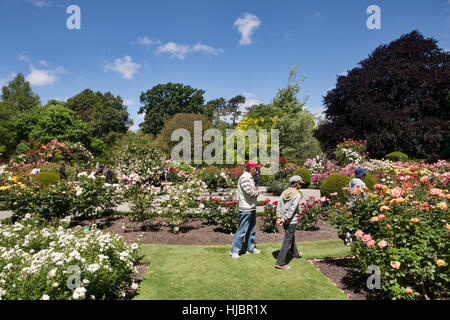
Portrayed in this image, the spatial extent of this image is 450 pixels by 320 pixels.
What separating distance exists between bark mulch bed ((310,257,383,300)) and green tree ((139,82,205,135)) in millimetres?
39496

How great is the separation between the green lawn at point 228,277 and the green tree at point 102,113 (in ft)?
117

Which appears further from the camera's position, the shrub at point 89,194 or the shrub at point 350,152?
the shrub at point 350,152

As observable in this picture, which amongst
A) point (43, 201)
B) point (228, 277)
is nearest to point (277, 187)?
point (228, 277)

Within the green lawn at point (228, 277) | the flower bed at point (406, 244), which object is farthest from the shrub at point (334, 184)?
the flower bed at point (406, 244)

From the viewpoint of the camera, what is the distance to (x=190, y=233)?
6523mm

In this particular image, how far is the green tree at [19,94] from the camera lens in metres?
36.0

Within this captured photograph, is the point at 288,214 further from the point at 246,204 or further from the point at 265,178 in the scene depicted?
the point at 265,178

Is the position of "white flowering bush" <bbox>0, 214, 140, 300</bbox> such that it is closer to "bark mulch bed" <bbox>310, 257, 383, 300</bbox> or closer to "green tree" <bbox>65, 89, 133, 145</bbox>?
"bark mulch bed" <bbox>310, 257, 383, 300</bbox>

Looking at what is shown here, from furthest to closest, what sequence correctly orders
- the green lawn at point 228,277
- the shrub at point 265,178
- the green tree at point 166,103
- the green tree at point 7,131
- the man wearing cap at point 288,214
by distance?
the green tree at point 166,103
the green tree at point 7,131
the shrub at point 265,178
the man wearing cap at point 288,214
the green lawn at point 228,277

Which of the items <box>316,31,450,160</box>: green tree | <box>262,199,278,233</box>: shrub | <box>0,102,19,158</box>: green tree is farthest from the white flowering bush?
<box>0,102,19,158</box>: green tree

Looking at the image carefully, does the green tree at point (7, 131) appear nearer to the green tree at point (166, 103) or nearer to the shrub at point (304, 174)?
the green tree at point (166, 103)

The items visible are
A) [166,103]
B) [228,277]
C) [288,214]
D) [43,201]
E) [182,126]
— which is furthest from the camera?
[166,103]

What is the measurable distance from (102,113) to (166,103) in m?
10.7
